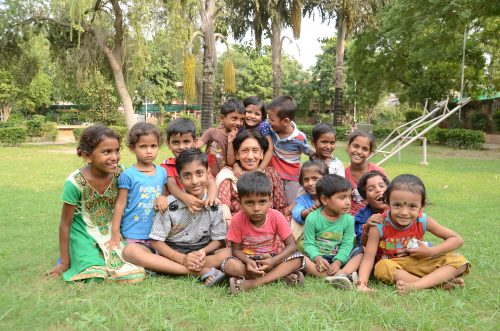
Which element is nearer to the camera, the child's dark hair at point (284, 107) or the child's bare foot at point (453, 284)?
the child's bare foot at point (453, 284)

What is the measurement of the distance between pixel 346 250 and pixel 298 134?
137 centimetres

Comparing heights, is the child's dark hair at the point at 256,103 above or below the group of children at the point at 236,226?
above

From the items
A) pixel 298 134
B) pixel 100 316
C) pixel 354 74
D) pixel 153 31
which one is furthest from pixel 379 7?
pixel 100 316

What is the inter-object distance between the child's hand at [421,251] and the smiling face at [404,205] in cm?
21

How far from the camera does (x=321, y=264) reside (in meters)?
3.30

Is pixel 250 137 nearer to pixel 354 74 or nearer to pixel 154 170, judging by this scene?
pixel 154 170

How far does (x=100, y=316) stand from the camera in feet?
8.23

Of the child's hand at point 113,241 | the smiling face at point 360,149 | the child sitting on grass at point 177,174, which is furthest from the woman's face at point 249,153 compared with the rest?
the child's hand at point 113,241

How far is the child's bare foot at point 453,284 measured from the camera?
3.09 metres

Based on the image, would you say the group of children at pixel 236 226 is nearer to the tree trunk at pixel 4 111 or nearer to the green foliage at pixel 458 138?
the green foliage at pixel 458 138

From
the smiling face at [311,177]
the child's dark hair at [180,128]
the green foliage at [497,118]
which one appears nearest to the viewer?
the smiling face at [311,177]

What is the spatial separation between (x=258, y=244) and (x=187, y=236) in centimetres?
59

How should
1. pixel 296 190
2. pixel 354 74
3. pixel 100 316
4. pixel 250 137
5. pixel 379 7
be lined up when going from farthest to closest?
pixel 354 74 → pixel 379 7 → pixel 296 190 → pixel 250 137 → pixel 100 316

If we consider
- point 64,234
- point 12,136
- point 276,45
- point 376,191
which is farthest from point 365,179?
point 12,136
